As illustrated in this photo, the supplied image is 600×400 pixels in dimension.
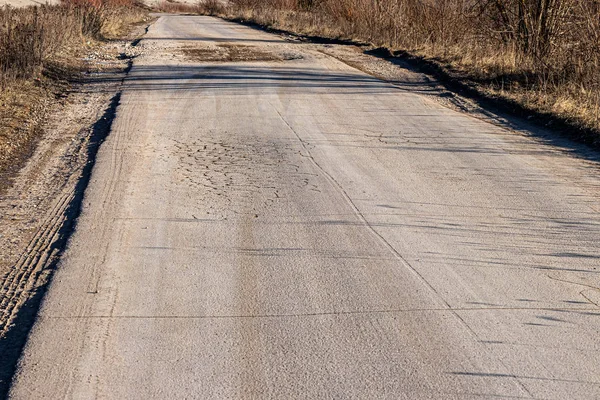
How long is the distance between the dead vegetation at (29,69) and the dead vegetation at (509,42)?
757 centimetres

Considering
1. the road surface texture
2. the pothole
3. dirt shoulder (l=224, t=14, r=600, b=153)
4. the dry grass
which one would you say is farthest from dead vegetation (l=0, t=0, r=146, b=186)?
the dry grass

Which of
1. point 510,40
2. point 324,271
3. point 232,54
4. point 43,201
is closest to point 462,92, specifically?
point 510,40

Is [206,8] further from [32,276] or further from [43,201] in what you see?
[32,276]

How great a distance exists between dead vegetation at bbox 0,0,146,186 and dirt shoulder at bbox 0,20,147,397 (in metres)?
0.18

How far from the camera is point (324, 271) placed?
5469 mm

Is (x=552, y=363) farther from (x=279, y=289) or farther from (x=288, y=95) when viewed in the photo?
(x=288, y=95)

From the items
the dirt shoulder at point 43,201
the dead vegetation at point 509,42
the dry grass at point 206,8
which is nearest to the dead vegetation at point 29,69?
the dirt shoulder at point 43,201

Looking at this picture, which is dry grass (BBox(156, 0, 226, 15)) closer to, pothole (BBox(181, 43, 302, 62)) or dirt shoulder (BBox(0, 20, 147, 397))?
pothole (BBox(181, 43, 302, 62))

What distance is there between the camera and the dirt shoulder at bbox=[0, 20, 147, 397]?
191 inches

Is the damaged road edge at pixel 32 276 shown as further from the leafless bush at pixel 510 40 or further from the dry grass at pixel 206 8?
the dry grass at pixel 206 8

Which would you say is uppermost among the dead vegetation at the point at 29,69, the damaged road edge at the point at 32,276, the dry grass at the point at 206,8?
the dry grass at the point at 206,8

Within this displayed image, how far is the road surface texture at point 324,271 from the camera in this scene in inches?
159

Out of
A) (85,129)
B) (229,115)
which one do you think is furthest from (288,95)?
(85,129)

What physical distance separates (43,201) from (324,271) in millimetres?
3188
